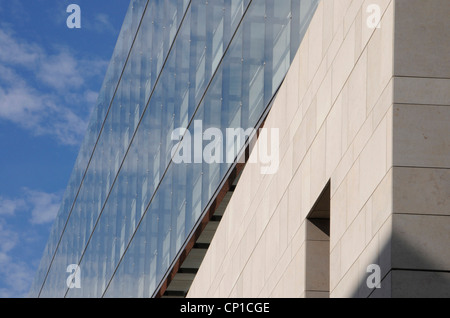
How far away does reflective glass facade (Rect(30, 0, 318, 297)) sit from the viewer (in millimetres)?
22172

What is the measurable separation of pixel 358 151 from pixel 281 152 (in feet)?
17.0

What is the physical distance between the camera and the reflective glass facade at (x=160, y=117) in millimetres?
22172

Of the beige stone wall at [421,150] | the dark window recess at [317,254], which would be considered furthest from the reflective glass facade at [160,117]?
the beige stone wall at [421,150]

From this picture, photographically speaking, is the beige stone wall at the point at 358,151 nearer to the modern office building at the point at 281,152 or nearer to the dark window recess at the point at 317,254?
the modern office building at the point at 281,152

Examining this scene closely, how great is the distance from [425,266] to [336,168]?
3.39 m

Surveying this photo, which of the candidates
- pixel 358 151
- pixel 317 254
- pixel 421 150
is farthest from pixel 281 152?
pixel 421 150

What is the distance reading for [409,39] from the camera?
12.6 metres

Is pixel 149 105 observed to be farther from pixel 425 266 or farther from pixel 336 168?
pixel 425 266

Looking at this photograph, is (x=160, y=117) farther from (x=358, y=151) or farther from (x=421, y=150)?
(x=421, y=150)

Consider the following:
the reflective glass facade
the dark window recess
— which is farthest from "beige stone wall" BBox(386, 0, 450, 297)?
the reflective glass facade

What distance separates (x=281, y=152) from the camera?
1891 centimetres

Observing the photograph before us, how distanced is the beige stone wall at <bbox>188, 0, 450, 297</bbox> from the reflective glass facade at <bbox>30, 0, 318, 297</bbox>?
206 centimetres

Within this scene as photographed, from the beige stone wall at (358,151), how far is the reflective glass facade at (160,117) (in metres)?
2.06
